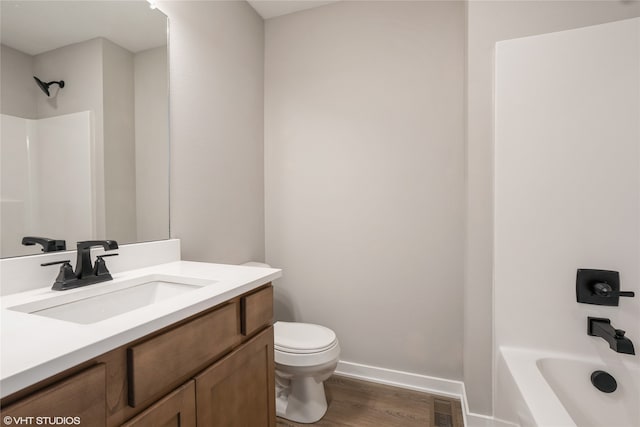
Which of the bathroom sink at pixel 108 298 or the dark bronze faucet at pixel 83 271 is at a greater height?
the dark bronze faucet at pixel 83 271

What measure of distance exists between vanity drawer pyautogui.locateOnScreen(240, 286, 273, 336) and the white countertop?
2.8 inches

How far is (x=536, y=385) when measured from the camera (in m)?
1.08

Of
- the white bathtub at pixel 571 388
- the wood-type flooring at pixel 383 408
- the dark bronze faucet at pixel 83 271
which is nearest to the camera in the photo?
the dark bronze faucet at pixel 83 271

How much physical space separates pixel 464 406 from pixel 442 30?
222 cm

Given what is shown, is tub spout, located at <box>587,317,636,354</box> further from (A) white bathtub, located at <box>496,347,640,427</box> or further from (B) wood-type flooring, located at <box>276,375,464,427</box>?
(B) wood-type flooring, located at <box>276,375,464,427</box>

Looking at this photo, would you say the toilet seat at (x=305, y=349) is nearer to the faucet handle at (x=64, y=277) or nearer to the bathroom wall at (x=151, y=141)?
the bathroom wall at (x=151, y=141)

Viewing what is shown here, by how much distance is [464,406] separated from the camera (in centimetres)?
168

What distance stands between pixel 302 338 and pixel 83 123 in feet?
4.60

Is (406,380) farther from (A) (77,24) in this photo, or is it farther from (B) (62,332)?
(A) (77,24)

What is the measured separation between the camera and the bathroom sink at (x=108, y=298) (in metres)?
0.87

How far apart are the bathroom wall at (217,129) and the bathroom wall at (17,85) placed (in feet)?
1.85

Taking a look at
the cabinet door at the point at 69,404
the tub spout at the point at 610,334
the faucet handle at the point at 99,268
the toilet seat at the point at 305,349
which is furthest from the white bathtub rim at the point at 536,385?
the faucet handle at the point at 99,268

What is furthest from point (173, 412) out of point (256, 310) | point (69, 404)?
point (256, 310)

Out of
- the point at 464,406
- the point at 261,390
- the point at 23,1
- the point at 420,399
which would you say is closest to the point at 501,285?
the point at 464,406
